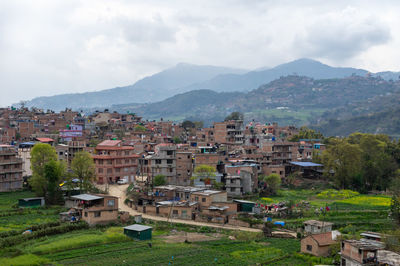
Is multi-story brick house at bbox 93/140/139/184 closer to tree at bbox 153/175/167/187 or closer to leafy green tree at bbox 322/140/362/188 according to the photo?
tree at bbox 153/175/167/187

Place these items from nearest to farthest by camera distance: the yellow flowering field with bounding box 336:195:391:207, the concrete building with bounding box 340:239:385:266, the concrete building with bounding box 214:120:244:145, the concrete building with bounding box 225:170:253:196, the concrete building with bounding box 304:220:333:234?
the concrete building with bounding box 340:239:385:266, the concrete building with bounding box 304:220:333:234, the yellow flowering field with bounding box 336:195:391:207, the concrete building with bounding box 225:170:253:196, the concrete building with bounding box 214:120:244:145

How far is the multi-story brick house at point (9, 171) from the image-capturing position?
49.5 m

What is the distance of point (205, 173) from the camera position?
51344 millimetres

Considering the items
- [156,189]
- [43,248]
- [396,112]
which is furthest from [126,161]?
[396,112]

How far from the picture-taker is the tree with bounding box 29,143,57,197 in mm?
44500

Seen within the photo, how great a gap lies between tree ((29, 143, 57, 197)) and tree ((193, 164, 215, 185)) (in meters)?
16.2

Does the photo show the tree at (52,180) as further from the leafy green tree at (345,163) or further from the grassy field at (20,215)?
the leafy green tree at (345,163)

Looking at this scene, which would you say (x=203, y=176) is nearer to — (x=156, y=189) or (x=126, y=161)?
(x=156, y=189)

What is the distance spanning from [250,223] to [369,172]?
26.8m

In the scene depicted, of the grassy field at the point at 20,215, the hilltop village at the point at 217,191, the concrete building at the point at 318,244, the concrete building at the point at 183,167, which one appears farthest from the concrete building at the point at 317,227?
the concrete building at the point at 183,167

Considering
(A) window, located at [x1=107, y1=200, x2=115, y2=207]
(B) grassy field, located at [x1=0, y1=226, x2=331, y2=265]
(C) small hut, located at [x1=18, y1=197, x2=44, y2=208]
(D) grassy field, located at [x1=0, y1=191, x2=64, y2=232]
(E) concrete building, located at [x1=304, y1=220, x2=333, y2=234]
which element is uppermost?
(A) window, located at [x1=107, y1=200, x2=115, y2=207]

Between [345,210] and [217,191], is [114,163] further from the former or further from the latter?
[345,210]

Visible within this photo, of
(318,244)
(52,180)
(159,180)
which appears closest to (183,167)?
(159,180)

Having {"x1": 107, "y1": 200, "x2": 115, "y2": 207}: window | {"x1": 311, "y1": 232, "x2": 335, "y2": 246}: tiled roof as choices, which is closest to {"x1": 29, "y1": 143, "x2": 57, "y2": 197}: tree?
{"x1": 107, "y1": 200, "x2": 115, "y2": 207}: window
